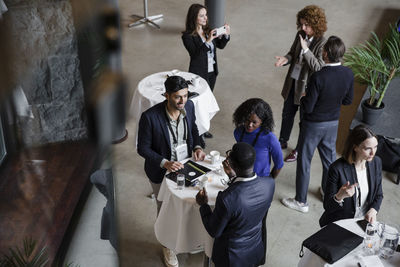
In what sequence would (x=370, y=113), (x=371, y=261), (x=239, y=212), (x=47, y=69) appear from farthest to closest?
1. (x=370, y=113)
2. (x=371, y=261)
3. (x=239, y=212)
4. (x=47, y=69)

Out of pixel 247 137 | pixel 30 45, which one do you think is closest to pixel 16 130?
pixel 30 45

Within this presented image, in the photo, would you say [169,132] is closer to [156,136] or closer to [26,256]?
[156,136]

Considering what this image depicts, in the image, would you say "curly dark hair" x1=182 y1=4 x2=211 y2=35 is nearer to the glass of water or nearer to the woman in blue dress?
the woman in blue dress

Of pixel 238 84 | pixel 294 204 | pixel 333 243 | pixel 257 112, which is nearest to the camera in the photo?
pixel 333 243

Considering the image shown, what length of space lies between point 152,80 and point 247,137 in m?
1.90

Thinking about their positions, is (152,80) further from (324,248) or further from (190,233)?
(324,248)

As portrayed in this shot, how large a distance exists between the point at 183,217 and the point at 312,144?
1550mm

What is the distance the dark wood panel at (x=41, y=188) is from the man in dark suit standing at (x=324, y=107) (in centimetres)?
364

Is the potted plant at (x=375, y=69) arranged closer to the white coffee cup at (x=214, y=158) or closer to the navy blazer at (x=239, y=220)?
the white coffee cup at (x=214, y=158)

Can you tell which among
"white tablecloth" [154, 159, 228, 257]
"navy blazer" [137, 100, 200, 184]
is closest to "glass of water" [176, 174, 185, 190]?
"white tablecloth" [154, 159, 228, 257]

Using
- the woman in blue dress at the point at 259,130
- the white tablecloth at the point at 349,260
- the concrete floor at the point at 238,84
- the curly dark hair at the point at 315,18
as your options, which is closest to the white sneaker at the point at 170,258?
the concrete floor at the point at 238,84

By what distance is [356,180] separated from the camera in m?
3.23

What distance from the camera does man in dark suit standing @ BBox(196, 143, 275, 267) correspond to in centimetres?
265

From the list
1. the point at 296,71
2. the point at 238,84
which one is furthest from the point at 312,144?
the point at 238,84
